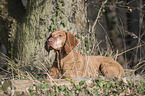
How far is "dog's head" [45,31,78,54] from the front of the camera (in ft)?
11.2

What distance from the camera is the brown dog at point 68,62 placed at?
11.5ft

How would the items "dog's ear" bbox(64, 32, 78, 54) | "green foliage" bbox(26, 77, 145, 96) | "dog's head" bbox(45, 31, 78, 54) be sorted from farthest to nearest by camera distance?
"dog's ear" bbox(64, 32, 78, 54) < "dog's head" bbox(45, 31, 78, 54) < "green foliage" bbox(26, 77, 145, 96)

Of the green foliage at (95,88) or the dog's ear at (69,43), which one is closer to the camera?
the green foliage at (95,88)

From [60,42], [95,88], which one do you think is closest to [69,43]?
[60,42]

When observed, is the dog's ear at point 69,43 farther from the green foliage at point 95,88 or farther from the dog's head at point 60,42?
the green foliage at point 95,88

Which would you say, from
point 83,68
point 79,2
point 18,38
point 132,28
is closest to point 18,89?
point 83,68

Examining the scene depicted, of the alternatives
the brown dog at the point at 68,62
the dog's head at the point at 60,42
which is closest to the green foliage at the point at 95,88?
the brown dog at the point at 68,62

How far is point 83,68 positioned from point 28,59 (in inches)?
85.6

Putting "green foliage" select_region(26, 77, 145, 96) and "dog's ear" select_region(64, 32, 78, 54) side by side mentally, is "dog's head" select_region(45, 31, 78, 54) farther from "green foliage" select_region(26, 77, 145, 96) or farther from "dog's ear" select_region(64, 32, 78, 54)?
"green foliage" select_region(26, 77, 145, 96)

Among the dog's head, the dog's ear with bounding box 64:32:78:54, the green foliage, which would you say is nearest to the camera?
the green foliage

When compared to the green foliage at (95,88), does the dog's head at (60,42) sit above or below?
above

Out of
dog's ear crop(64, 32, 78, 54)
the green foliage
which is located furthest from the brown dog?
the green foliage

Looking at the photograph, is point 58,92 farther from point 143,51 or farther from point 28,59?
point 143,51

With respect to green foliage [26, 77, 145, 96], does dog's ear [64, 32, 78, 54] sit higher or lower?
higher
